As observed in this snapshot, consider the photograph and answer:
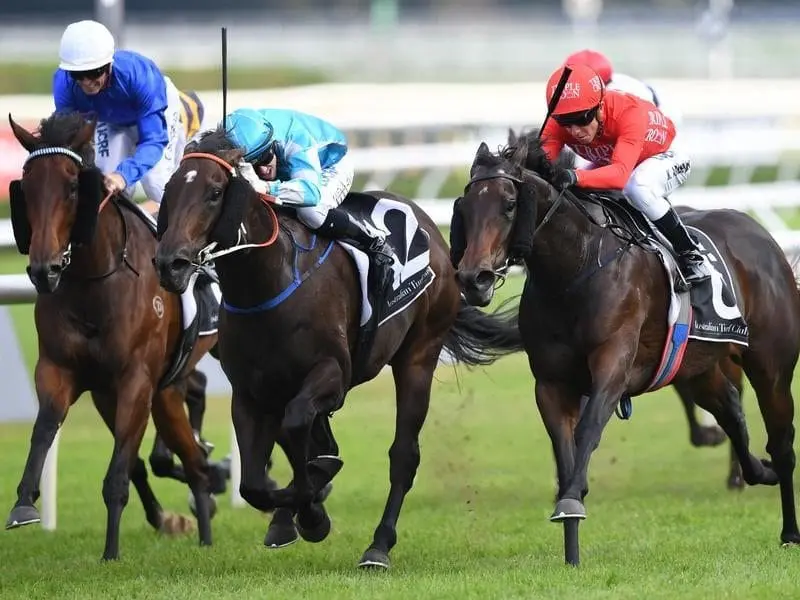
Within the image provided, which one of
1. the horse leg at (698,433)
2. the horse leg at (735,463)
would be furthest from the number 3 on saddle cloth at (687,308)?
the horse leg at (698,433)

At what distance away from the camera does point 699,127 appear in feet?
64.3

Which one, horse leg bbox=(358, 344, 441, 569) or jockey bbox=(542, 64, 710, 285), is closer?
jockey bbox=(542, 64, 710, 285)

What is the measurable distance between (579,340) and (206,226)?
56.8 inches

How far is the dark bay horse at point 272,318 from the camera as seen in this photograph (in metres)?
5.11

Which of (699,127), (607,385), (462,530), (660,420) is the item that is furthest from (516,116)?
(607,385)

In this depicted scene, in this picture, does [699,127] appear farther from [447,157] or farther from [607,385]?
[607,385]

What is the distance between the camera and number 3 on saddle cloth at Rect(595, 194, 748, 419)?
599 centimetres

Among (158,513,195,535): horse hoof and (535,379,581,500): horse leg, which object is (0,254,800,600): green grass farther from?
(535,379,581,500): horse leg

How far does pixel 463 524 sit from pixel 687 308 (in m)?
1.74

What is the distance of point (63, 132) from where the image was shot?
5.90 metres

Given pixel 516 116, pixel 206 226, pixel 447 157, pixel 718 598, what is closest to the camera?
pixel 718 598

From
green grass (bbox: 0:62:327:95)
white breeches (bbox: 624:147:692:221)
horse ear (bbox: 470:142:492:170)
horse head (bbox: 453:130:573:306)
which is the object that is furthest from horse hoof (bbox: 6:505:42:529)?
green grass (bbox: 0:62:327:95)

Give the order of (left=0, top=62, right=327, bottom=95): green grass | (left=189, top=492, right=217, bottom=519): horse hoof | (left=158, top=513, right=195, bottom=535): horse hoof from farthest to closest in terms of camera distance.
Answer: (left=0, top=62, right=327, bottom=95): green grass < (left=158, top=513, right=195, bottom=535): horse hoof < (left=189, top=492, right=217, bottom=519): horse hoof

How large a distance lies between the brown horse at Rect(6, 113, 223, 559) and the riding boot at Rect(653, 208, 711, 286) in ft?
6.66
